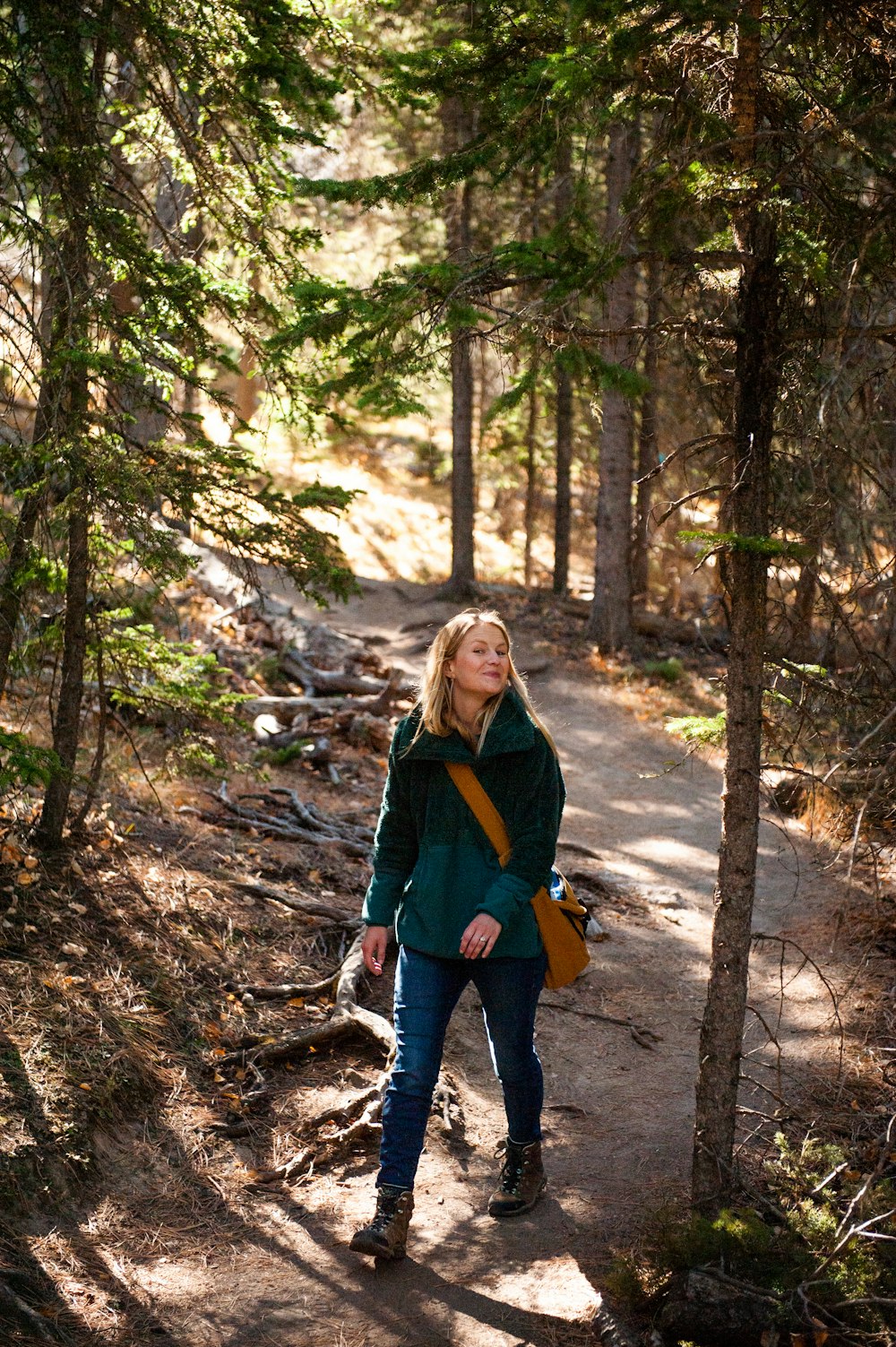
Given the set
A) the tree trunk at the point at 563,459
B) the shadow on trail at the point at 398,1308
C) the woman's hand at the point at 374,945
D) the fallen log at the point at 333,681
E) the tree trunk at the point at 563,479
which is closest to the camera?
the shadow on trail at the point at 398,1308

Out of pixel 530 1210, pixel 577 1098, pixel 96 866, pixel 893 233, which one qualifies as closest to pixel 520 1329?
pixel 530 1210

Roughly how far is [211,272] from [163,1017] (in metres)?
4.41

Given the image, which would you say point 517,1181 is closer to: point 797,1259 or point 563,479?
point 797,1259

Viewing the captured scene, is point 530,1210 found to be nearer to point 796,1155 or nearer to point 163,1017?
point 796,1155

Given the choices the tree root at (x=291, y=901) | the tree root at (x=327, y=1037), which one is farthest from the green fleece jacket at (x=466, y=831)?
the tree root at (x=291, y=901)

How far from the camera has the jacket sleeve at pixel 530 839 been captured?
4.05m

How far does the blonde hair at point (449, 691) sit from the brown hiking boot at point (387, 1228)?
173cm

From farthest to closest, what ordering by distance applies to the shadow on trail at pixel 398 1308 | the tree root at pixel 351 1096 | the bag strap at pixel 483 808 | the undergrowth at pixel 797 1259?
the tree root at pixel 351 1096, the bag strap at pixel 483 808, the shadow on trail at pixel 398 1308, the undergrowth at pixel 797 1259

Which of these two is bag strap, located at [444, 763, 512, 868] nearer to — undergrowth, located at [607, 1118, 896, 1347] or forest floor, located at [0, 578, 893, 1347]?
forest floor, located at [0, 578, 893, 1347]

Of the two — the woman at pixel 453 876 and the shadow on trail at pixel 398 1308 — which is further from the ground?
the woman at pixel 453 876

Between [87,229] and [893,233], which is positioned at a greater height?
[87,229]

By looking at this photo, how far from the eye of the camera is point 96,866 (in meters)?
6.58

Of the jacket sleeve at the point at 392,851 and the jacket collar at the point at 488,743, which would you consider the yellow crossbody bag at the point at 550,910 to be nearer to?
the jacket collar at the point at 488,743

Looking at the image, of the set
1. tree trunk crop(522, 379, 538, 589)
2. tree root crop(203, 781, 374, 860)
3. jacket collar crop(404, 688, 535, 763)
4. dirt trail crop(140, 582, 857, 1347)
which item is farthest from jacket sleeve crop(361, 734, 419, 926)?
tree trunk crop(522, 379, 538, 589)
